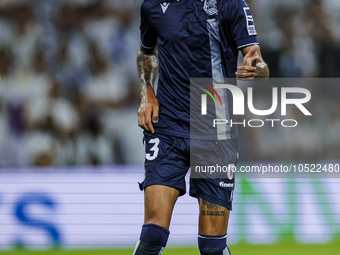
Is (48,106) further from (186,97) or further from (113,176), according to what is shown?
(186,97)

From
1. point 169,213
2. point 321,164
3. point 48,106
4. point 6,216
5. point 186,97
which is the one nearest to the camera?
point 169,213

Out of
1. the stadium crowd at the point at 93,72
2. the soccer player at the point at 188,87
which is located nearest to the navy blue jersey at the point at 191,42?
the soccer player at the point at 188,87

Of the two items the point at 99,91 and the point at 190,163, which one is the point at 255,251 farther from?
the point at 99,91

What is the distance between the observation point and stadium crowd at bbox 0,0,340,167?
5.08m

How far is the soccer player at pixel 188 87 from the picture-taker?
2.41 meters

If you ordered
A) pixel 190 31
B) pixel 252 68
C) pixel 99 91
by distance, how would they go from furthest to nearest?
pixel 99 91
pixel 190 31
pixel 252 68

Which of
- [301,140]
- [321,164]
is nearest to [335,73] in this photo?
[301,140]

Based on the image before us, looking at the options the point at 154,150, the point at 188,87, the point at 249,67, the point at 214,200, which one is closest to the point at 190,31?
the point at 188,87

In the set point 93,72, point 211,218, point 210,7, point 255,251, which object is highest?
point 210,7

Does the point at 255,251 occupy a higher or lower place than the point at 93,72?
lower

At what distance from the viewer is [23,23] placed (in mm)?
5371

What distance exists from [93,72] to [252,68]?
335 cm

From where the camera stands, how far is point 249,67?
2182mm

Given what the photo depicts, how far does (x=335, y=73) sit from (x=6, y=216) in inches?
156
